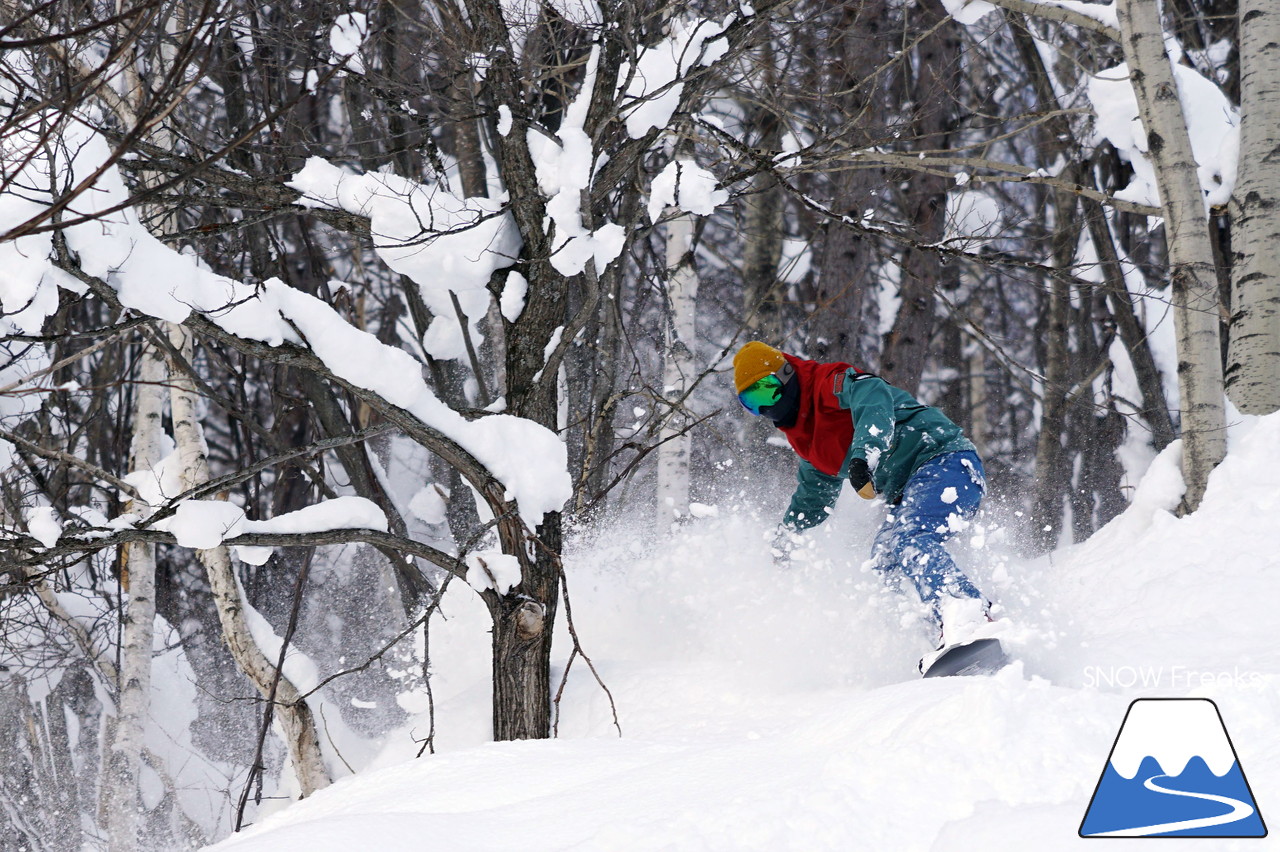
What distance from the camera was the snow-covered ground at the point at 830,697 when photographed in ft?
6.29

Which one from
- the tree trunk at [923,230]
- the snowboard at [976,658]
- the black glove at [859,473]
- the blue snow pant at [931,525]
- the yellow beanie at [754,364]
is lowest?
the snowboard at [976,658]

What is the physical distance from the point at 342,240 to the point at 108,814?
5415 millimetres

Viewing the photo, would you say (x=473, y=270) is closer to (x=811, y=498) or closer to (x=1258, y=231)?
(x=811, y=498)

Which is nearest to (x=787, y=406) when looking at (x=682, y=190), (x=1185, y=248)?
(x=682, y=190)

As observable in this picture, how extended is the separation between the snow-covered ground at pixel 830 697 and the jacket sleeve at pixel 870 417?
64 centimetres

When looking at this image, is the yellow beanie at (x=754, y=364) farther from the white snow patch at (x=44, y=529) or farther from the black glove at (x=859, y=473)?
the white snow patch at (x=44, y=529)

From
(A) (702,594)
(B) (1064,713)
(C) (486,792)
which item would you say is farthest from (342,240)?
→ (B) (1064,713)

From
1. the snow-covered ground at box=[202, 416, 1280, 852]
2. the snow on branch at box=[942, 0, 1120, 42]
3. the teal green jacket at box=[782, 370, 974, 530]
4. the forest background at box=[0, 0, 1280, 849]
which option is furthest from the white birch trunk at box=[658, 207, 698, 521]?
Result: the snow on branch at box=[942, 0, 1120, 42]

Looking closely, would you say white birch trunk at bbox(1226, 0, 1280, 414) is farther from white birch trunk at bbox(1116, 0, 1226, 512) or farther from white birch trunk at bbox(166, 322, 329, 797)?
white birch trunk at bbox(166, 322, 329, 797)

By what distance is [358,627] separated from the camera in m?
10.6

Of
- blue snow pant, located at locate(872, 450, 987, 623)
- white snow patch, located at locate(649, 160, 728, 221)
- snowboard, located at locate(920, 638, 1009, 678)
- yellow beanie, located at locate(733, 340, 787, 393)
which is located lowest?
snowboard, located at locate(920, 638, 1009, 678)

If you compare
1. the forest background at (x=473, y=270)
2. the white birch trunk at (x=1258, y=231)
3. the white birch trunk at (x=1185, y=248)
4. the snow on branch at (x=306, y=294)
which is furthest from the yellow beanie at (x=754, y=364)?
the white birch trunk at (x=1258, y=231)

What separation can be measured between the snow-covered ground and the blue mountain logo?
0.03 m

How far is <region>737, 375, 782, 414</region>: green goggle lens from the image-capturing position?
4582 mm
